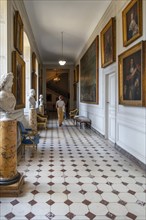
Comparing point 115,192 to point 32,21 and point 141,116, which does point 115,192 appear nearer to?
point 141,116

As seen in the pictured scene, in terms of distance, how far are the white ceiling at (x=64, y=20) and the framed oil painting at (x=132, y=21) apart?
6.74 ft

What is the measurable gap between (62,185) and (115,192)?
1028mm

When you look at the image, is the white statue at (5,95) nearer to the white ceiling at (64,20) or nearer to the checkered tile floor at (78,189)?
the checkered tile floor at (78,189)

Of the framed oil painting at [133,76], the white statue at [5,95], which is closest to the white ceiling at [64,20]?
the framed oil painting at [133,76]

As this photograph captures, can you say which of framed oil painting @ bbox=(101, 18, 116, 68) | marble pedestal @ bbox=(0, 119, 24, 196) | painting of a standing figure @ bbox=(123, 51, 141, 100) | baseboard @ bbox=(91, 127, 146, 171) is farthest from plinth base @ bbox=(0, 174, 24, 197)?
framed oil painting @ bbox=(101, 18, 116, 68)

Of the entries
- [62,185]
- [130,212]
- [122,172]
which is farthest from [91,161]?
[130,212]

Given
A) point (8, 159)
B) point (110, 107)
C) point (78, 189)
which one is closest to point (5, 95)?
point (8, 159)

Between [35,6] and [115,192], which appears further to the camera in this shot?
[35,6]

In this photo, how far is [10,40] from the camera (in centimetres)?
576

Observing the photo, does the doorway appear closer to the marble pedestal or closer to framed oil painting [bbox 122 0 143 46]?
framed oil painting [bbox 122 0 143 46]

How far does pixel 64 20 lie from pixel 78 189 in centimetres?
789

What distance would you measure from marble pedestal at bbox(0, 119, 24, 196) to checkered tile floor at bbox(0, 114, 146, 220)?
18 centimetres

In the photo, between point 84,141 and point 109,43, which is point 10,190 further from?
point 109,43

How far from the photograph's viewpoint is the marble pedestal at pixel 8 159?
11.9 ft
